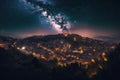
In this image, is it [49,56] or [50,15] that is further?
[49,56]

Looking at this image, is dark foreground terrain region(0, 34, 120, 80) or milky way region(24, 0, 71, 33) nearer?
milky way region(24, 0, 71, 33)

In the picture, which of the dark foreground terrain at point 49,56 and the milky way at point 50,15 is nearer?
the milky way at point 50,15

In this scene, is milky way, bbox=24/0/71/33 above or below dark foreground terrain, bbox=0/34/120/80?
above

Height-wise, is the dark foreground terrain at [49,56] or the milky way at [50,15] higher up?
the milky way at [50,15]

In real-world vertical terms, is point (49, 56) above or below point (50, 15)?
below

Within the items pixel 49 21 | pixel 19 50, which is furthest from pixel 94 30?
pixel 19 50
